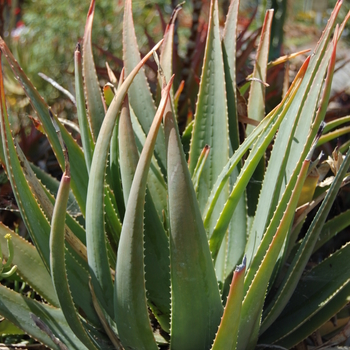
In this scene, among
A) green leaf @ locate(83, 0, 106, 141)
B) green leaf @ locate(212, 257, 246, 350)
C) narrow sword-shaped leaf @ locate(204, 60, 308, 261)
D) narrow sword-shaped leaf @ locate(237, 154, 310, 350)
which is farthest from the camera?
green leaf @ locate(83, 0, 106, 141)

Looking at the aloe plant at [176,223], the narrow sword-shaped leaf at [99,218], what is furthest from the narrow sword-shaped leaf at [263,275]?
the narrow sword-shaped leaf at [99,218]

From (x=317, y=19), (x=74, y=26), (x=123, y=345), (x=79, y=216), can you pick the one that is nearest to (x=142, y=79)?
(x=79, y=216)

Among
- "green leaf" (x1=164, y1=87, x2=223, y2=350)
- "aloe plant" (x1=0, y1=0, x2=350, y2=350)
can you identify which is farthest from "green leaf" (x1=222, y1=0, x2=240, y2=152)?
"green leaf" (x1=164, y1=87, x2=223, y2=350)

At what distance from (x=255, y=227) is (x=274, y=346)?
25 centimetres

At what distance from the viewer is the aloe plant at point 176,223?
2.50 feet

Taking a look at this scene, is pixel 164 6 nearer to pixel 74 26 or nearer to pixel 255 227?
pixel 74 26

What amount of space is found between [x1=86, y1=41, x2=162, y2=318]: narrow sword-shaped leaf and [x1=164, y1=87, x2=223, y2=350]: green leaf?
136 millimetres

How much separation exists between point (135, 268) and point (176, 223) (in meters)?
0.11

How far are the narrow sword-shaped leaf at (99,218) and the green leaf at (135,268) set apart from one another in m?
0.08

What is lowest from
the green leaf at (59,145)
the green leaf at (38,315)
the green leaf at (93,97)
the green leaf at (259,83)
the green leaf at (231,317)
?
the green leaf at (231,317)

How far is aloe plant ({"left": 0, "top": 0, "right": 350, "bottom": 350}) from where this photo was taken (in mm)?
763

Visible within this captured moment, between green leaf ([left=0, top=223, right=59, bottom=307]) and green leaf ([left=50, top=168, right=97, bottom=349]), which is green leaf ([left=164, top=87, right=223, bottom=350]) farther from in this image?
green leaf ([left=0, top=223, right=59, bottom=307])

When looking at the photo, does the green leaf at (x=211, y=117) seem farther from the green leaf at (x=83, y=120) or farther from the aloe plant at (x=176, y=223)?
the green leaf at (x=83, y=120)

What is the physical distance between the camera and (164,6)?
348 centimetres
